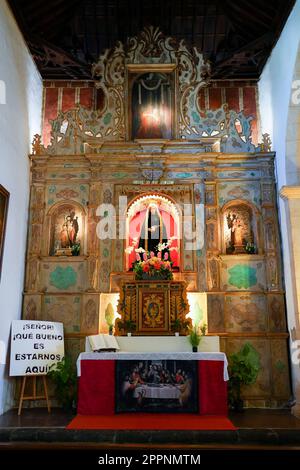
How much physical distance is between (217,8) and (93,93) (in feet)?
12.5

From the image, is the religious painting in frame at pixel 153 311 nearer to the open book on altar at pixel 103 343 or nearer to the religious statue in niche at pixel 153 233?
the open book on altar at pixel 103 343

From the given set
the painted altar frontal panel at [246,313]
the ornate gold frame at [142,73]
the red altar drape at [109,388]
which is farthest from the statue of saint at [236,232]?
the red altar drape at [109,388]

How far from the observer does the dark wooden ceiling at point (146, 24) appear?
10.9 meters

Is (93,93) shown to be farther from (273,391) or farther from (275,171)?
(273,391)

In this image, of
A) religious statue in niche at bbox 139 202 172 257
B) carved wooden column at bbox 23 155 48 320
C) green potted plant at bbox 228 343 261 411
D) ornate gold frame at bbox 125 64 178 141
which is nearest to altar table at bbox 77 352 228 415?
green potted plant at bbox 228 343 261 411

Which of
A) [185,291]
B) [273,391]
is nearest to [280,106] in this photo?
[185,291]

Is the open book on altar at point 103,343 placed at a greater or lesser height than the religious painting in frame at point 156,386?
greater

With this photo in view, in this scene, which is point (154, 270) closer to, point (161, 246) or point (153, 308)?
point (161, 246)

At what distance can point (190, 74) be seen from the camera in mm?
11180

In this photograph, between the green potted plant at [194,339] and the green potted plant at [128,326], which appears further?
the green potted plant at [128,326]

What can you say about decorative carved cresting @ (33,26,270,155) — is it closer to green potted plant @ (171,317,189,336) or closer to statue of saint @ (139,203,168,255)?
statue of saint @ (139,203,168,255)

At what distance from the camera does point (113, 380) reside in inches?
320

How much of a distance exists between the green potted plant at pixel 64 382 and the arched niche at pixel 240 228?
13.5ft

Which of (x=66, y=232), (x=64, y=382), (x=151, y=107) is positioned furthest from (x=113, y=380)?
(x=151, y=107)
